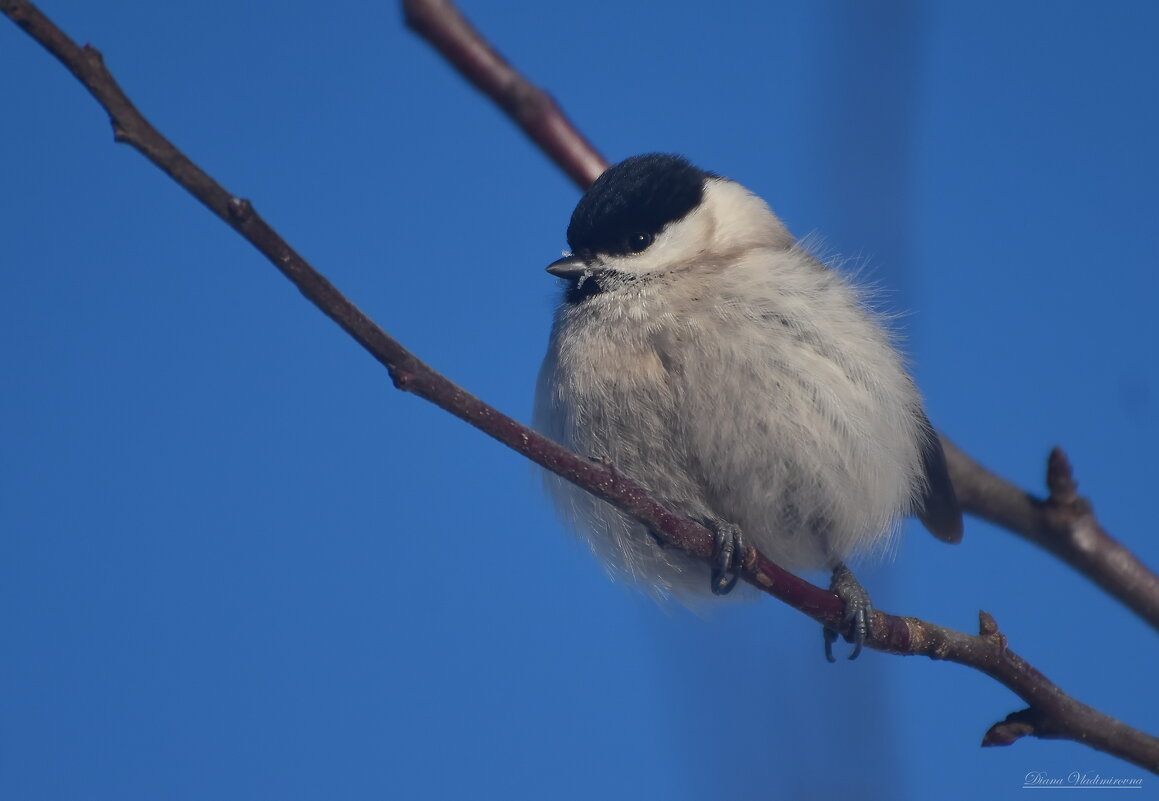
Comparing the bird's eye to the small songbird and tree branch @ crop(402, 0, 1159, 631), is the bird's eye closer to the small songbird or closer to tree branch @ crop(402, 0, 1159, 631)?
the small songbird

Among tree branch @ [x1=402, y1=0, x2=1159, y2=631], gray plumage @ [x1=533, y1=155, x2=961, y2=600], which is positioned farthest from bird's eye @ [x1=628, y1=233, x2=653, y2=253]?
tree branch @ [x1=402, y1=0, x2=1159, y2=631]

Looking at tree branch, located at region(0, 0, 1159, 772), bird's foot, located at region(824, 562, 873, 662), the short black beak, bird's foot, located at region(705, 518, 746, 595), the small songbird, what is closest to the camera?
tree branch, located at region(0, 0, 1159, 772)

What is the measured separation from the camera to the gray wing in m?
2.73

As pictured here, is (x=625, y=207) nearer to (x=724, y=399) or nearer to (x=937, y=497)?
(x=724, y=399)

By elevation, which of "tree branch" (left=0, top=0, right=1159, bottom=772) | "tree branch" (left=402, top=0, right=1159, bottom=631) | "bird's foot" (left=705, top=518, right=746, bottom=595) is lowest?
"tree branch" (left=0, top=0, right=1159, bottom=772)

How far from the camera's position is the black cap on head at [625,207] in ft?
8.85

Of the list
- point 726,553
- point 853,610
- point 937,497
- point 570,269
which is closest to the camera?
point 726,553

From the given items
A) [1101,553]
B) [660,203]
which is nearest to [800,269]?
[660,203]

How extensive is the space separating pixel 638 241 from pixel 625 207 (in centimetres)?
10

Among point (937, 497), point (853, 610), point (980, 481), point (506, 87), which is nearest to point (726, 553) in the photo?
point (853, 610)

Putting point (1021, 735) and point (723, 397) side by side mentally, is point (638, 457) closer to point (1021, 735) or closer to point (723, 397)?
point (723, 397)

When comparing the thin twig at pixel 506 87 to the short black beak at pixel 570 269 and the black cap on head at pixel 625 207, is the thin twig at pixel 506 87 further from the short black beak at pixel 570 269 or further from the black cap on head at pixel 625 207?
the short black beak at pixel 570 269

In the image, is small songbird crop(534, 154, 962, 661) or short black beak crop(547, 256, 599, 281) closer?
small songbird crop(534, 154, 962, 661)

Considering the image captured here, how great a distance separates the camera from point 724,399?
2.30 metres
